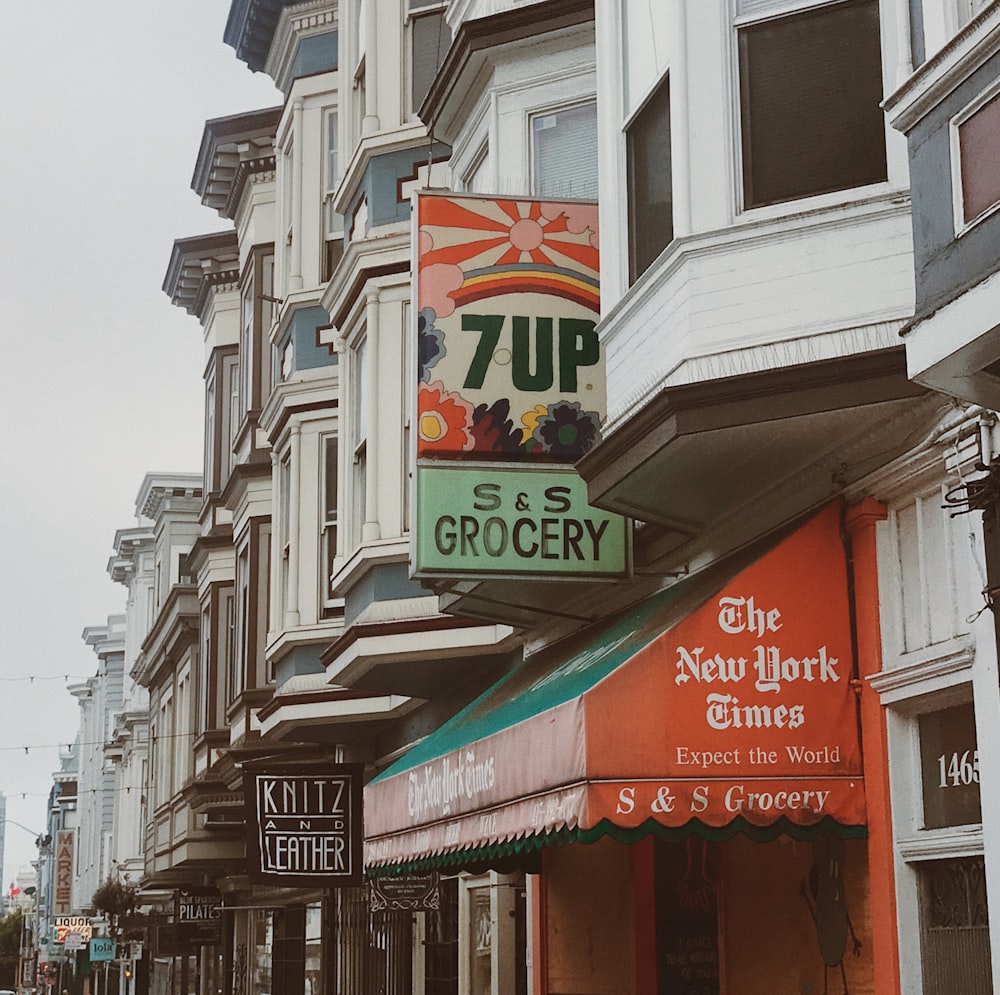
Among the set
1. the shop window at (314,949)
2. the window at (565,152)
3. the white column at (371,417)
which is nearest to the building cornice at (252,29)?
the white column at (371,417)

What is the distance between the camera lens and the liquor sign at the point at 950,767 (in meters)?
9.48

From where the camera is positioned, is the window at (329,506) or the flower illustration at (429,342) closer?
the flower illustration at (429,342)

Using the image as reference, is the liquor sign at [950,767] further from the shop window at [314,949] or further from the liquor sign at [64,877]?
the liquor sign at [64,877]

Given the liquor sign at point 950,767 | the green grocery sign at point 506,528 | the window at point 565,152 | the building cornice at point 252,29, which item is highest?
the building cornice at point 252,29

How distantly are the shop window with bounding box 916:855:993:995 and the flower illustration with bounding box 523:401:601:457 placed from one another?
448cm

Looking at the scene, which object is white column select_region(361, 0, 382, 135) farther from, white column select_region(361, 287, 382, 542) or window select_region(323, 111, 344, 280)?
window select_region(323, 111, 344, 280)

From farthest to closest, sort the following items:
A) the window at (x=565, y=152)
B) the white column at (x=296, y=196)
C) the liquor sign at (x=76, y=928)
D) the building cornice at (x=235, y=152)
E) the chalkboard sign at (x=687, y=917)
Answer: the liquor sign at (x=76, y=928)
the building cornice at (x=235, y=152)
the white column at (x=296, y=196)
the window at (x=565, y=152)
the chalkboard sign at (x=687, y=917)

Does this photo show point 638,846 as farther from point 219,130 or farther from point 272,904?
point 219,130

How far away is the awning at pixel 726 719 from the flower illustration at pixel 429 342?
327 cm

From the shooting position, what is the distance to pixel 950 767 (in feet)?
31.8

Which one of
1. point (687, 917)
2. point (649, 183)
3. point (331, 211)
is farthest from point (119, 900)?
point (649, 183)

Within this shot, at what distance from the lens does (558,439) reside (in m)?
13.4

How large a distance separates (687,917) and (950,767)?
4884 millimetres

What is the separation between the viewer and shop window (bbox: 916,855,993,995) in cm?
937
